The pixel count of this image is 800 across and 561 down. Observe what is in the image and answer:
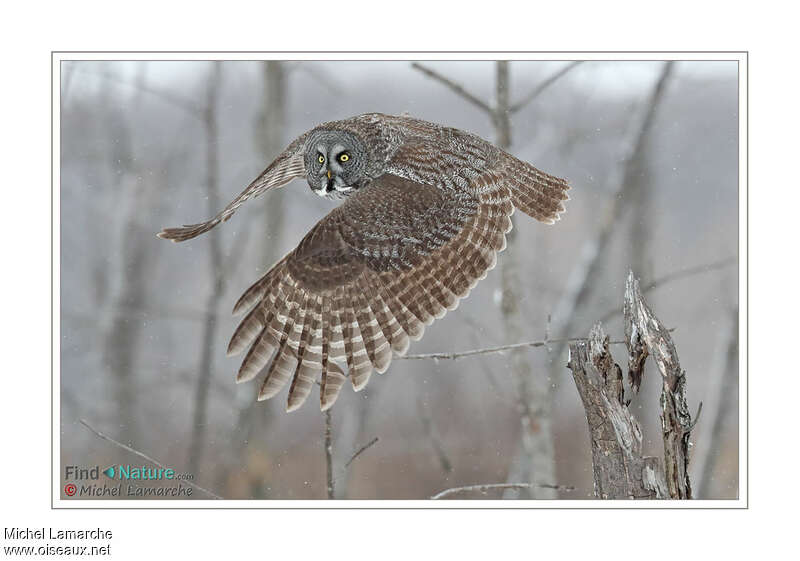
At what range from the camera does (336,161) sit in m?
3.71

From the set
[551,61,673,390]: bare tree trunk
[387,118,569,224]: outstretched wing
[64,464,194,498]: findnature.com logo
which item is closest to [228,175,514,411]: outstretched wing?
[387,118,569,224]: outstretched wing

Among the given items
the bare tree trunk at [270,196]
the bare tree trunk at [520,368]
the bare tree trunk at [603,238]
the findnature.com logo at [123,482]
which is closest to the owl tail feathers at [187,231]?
the findnature.com logo at [123,482]

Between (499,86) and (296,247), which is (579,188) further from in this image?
(296,247)

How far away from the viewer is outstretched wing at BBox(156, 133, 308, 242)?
3738 mm

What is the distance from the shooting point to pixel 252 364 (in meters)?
3.46

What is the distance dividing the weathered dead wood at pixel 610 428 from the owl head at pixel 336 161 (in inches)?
59.2

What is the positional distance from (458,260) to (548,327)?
21.7 inches

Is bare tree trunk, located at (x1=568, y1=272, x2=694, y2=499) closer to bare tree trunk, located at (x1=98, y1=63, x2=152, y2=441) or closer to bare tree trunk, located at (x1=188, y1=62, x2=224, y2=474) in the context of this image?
bare tree trunk, located at (x1=188, y1=62, x2=224, y2=474)

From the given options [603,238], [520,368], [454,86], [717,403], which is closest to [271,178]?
[454,86]

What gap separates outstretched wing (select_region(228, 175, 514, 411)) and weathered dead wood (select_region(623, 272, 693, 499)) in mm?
926

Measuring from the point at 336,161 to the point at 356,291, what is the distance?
0.68 metres

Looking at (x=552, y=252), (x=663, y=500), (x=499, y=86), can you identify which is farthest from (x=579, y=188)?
(x=663, y=500)

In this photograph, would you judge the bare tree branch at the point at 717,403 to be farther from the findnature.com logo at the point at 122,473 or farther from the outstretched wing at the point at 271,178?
the findnature.com logo at the point at 122,473

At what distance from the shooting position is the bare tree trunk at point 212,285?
550 centimetres
